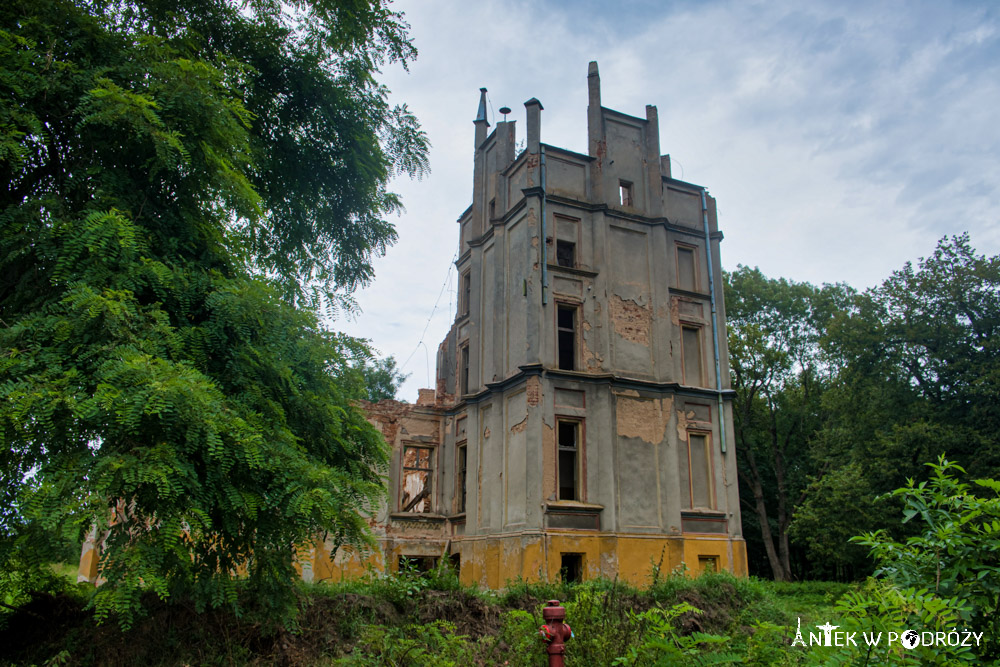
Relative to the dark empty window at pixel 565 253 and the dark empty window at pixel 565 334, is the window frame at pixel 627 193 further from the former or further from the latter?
the dark empty window at pixel 565 334

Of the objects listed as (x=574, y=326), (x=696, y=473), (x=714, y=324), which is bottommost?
(x=696, y=473)

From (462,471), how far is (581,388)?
5.59 metres

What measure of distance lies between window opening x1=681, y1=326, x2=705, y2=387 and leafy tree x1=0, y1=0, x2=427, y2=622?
514 inches

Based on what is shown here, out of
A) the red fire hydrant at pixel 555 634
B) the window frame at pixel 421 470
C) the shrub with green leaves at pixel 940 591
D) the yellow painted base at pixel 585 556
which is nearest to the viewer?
the shrub with green leaves at pixel 940 591

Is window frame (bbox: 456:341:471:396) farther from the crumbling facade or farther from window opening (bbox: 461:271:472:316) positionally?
window opening (bbox: 461:271:472:316)

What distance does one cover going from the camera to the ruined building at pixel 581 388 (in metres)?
18.1

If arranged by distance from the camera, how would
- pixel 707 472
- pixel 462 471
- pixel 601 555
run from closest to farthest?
1. pixel 601 555
2. pixel 707 472
3. pixel 462 471

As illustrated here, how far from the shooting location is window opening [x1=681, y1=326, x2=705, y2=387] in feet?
69.1

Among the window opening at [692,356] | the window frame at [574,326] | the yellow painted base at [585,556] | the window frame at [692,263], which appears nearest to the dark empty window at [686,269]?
the window frame at [692,263]

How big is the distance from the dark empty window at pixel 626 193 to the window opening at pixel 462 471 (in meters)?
9.19

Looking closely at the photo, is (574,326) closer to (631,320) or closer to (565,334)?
(631,320)

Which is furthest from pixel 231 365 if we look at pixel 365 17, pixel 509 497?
pixel 509 497

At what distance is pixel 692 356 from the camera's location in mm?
21359

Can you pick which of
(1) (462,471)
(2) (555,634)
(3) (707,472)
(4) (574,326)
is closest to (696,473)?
(3) (707,472)
